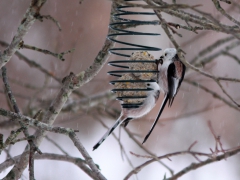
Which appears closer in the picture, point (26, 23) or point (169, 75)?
point (26, 23)

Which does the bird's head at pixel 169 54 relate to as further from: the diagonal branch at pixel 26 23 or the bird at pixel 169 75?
the diagonal branch at pixel 26 23

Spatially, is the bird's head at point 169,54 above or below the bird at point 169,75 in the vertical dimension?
above

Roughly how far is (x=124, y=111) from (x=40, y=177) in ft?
13.0

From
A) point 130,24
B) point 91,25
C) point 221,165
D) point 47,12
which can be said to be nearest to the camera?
point 130,24

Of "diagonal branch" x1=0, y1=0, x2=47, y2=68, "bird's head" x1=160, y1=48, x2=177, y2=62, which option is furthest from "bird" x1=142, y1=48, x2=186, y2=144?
"diagonal branch" x1=0, y1=0, x2=47, y2=68

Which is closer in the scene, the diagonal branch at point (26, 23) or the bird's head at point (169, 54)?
the diagonal branch at point (26, 23)

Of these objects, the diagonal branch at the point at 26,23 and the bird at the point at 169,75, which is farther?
the bird at the point at 169,75

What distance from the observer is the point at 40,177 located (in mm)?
5676

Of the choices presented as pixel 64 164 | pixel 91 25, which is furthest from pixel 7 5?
pixel 64 164

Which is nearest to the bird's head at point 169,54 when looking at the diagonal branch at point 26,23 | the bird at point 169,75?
the bird at point 169,75

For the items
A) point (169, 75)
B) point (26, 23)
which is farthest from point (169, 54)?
point (26, 23)

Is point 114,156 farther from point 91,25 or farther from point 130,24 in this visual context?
point 130,24

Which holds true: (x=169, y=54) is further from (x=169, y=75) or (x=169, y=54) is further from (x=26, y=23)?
(x=26, y=23)

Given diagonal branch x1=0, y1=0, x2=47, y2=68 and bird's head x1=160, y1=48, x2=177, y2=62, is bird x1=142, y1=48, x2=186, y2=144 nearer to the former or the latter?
bird's head x1=160, y1=48, x2=177, y2=62
